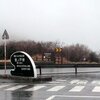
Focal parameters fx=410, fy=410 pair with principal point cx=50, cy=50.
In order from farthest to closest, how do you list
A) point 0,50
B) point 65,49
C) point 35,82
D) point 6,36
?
point 65,49 → point 0,50 → point 6,36 → point 35,82

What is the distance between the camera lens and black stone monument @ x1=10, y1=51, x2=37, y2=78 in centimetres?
2807

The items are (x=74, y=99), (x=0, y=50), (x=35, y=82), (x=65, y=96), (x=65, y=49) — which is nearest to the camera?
(x=74, y=99)

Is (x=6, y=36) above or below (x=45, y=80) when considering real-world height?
above

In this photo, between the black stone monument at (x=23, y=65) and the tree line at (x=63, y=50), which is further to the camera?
the tree line at (x=63, y=50)

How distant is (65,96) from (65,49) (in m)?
122

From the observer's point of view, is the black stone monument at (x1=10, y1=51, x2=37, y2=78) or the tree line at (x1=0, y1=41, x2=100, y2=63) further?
the tree line at (x1=0, y1=41, x2=100, y2=63)

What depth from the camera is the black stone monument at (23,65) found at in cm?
2807

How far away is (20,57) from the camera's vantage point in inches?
1141

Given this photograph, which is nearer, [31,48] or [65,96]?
[65,96]

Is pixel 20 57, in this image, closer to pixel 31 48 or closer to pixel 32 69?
pixel 32 69

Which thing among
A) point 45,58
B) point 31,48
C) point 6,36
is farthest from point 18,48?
point 6,36

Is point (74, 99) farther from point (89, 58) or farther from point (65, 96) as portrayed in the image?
point (89, 58)

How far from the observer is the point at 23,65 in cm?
2870

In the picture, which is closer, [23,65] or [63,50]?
[23,65]
